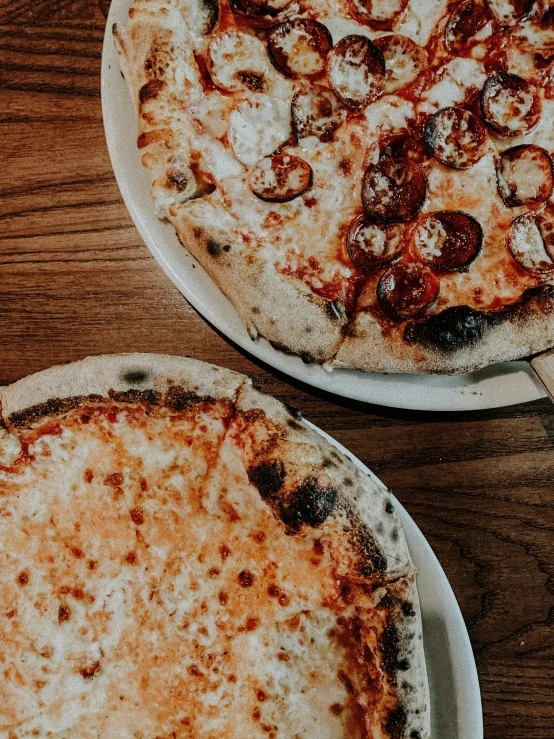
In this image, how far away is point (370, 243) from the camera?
1.44 meters

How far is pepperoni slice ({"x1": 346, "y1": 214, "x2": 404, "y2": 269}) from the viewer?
1.43 meters

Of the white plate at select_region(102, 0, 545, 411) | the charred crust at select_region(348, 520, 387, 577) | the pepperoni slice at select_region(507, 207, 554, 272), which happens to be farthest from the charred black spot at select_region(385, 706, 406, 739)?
the pepperoni slice at select_region(507, 207, 554, 272)

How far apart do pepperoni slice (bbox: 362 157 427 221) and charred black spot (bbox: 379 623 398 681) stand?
0.84 m

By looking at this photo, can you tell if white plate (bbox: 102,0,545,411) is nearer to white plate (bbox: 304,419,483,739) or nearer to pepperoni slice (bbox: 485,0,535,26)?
white plate (bbox: 304,419,483,739)

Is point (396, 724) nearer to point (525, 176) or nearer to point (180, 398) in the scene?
point (180, 398)

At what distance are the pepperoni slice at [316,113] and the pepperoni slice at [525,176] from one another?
0.38 m

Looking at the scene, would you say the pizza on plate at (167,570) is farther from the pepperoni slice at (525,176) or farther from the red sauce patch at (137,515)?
the pepperoni slice at (525,176)

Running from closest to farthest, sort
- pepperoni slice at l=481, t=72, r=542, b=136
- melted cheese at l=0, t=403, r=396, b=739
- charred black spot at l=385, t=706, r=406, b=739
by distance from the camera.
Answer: charred black spot at l=385, t=706, r=406, b=739, melted cheese at l=0, t=403, r=396, b=739, pepperoni slice at l=481, t=72, r=542, b=136

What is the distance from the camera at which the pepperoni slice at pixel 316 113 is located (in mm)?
1463

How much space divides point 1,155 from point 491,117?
1.16 metres

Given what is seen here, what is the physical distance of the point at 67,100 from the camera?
1.63 meters

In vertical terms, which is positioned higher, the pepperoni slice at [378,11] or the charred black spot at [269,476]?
the pepperoni slice at [378,11]

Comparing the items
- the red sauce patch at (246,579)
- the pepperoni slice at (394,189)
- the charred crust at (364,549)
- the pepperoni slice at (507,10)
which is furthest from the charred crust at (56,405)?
the pepperoni slice at (507,10)

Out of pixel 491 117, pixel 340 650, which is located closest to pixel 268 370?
pixel 340 650
